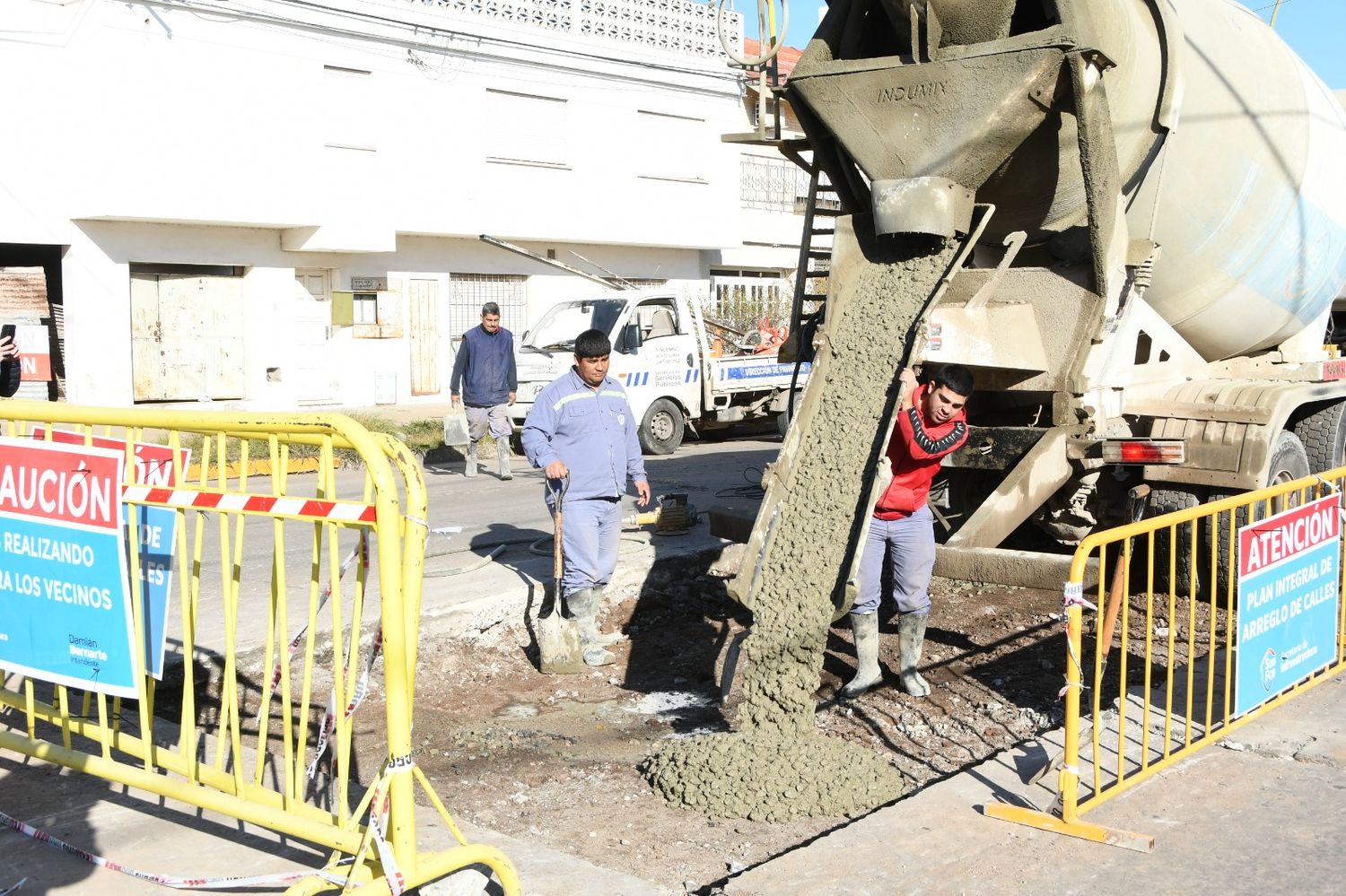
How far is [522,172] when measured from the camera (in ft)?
72.9

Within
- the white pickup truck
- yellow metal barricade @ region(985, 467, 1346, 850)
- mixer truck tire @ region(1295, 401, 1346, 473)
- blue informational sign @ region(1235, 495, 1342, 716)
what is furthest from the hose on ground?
the white pickup truck

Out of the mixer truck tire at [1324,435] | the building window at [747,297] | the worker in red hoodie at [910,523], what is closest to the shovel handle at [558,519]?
the worker in red hoodie at [910,523]

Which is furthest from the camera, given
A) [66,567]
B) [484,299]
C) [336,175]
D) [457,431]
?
[484,299]

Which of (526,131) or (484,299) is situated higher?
(526,131)

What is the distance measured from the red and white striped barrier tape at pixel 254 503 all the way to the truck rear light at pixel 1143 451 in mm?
4217

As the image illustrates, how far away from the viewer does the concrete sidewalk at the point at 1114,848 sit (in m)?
3.73

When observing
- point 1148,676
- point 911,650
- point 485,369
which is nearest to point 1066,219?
point 911,650

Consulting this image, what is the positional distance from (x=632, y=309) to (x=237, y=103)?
7608 millimetres

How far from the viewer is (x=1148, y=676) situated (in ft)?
15.9

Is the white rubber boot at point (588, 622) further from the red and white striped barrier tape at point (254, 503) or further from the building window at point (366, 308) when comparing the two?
the building window at point (366, 308)

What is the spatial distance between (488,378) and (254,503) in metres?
9.41

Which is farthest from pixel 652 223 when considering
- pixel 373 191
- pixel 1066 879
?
pixel 1066 879

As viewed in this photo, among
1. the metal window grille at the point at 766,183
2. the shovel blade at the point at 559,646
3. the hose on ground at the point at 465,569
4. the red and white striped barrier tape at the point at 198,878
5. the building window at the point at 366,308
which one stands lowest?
the shovel blade at the point at 559,646

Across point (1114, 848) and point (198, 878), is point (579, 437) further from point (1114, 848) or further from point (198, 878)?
point (1114, 848)
